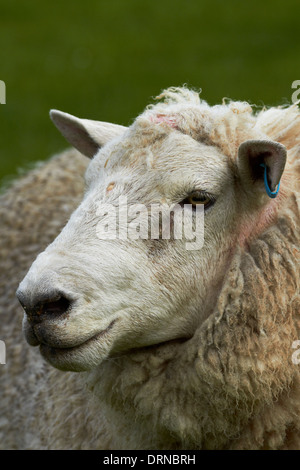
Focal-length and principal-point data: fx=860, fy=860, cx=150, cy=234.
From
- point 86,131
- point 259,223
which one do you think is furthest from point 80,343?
point 86,131

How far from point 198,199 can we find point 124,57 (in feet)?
38.0

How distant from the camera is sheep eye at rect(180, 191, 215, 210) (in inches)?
124

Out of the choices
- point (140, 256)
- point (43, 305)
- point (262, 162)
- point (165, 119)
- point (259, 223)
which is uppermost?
point (165, 119)

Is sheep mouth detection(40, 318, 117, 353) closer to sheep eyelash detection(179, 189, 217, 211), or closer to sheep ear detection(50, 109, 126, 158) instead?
sheep eyelash detection(179, 189, 217, 211)

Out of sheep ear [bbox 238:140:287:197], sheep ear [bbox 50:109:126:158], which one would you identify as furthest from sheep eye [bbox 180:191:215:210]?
sheep ear [bbox 50:109:126:158]

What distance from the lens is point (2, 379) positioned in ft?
15.2

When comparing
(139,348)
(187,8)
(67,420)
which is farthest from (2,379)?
(187,8)

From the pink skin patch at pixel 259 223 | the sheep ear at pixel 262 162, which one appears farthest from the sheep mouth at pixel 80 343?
the sheep ear at pixel 262 162

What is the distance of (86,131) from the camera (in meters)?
3.71

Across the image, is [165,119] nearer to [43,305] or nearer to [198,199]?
[198,199]

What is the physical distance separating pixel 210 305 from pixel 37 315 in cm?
69

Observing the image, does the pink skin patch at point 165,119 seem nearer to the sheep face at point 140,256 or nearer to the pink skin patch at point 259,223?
the sheep face at point 140,256

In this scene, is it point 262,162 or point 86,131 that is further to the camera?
point 86,131

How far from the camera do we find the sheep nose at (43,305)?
2904mm
